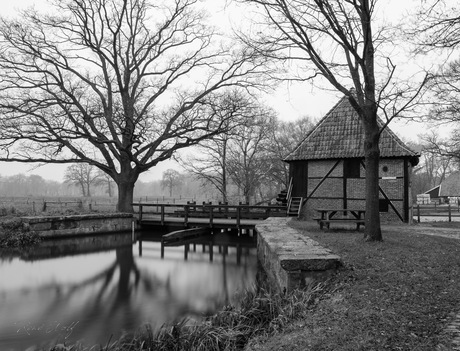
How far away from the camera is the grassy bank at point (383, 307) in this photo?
3.44 m

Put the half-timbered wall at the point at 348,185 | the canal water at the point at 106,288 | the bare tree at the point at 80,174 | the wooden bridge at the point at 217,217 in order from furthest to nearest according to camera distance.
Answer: the bare tree at the point at 80,174 → the wooden bridge at the point at 217,217 → the half-timbered wall at the point at 348,185 → the canal water at the point at 106,288

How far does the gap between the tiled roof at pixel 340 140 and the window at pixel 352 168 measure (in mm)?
333

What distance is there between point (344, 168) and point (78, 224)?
1236 cm

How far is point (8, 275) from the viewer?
980cm

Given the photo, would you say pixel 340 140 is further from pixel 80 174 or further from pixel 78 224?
pixel 80 174

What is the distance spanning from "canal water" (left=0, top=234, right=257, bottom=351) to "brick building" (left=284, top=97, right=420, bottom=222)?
4395 millimetres

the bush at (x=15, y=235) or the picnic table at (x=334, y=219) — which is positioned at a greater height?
the picnic table at (x=334, y=219)

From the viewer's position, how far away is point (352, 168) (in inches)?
648

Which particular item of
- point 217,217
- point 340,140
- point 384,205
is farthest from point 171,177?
point 384,205

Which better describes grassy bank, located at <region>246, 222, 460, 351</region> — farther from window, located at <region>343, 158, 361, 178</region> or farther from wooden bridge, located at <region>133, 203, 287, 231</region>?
wooden bridge, located at <region>133, 203, 287, 231</region>

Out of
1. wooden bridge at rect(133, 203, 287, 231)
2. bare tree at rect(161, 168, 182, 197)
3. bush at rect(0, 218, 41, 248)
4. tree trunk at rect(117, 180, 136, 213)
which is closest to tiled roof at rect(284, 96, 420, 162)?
wooden bridge at rect(133, 203, 287, 231)

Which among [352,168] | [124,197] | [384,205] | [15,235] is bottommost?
[15,235]

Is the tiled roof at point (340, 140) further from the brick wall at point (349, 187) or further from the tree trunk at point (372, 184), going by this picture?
A: the tree trunk at point (372, 184)

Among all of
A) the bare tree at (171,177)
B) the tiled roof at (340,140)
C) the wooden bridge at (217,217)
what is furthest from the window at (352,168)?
the bare tree at (171,177)
